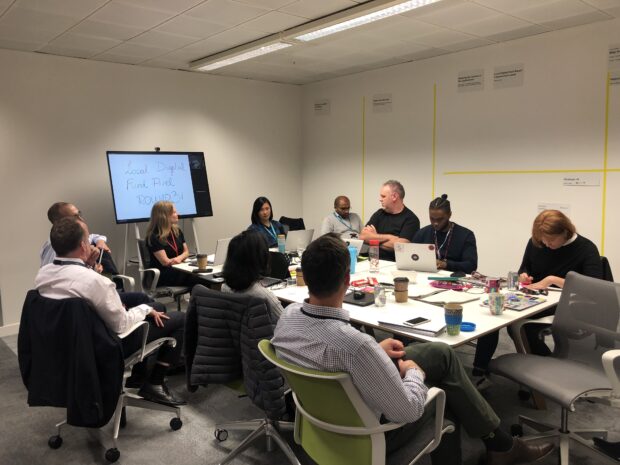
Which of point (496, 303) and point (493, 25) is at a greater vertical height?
point (493, 25)

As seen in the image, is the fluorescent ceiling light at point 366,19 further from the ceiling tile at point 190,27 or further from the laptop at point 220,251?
the laptop at point 220,251

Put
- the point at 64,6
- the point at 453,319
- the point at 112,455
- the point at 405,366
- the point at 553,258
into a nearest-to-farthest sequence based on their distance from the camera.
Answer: the point at 405,366, the point at 453,319, the point at 112,455, the point at 553,258, the point at 64,6

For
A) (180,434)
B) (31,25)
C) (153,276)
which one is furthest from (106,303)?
(31,25)

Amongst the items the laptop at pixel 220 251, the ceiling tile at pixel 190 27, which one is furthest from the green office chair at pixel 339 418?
the ceiling tile at pixel 190 27

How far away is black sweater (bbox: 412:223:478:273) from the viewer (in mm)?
3758

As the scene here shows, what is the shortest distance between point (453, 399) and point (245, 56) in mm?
4177

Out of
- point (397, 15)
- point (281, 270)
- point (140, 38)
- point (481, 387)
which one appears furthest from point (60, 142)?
point (481, 387)

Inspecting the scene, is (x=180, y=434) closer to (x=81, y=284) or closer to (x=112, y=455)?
(x=112, y=455)

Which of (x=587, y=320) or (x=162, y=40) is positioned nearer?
(x=587, y=320)

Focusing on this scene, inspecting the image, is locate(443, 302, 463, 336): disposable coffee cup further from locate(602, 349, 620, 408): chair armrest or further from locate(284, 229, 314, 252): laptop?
locate(284, 229, 314, 252): laptop

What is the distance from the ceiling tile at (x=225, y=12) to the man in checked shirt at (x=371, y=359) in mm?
2547

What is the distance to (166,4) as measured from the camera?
3.62m

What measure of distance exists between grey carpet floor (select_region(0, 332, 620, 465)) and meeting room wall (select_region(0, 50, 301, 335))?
2.12 meters

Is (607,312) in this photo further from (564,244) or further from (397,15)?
(397,15)
